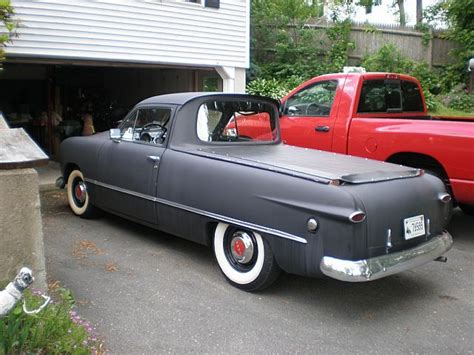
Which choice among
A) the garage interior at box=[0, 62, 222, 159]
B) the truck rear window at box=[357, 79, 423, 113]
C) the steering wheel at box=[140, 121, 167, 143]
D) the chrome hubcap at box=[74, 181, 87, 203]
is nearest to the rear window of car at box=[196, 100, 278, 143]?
the steering wheel at box=[140, 121, 167, 143]

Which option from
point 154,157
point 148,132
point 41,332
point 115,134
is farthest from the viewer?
point 115,134

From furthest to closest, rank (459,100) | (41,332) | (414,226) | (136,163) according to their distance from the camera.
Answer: (459,100) → (136,163) → (414,226) → (41,332)

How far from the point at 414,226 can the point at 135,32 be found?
7.80 meters

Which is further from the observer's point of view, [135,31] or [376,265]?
[135,31]

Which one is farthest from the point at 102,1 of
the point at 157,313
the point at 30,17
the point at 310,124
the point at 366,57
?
the point at 366,57

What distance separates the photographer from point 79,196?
21.7ft

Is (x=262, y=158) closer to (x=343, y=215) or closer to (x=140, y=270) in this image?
(x=343, y=215)

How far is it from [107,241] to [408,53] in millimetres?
14760

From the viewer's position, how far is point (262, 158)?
15.0ft

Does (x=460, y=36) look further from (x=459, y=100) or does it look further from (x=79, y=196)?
(x=79, y=196)

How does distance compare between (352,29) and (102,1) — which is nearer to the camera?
(102,1)

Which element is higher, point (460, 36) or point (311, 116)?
point (460, 36)

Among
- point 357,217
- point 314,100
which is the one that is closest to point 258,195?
point 357,217

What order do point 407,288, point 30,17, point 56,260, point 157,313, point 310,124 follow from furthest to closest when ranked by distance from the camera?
point 30,17 < point 310,124 < point 56,260 < point 407,288 < point 157,313
